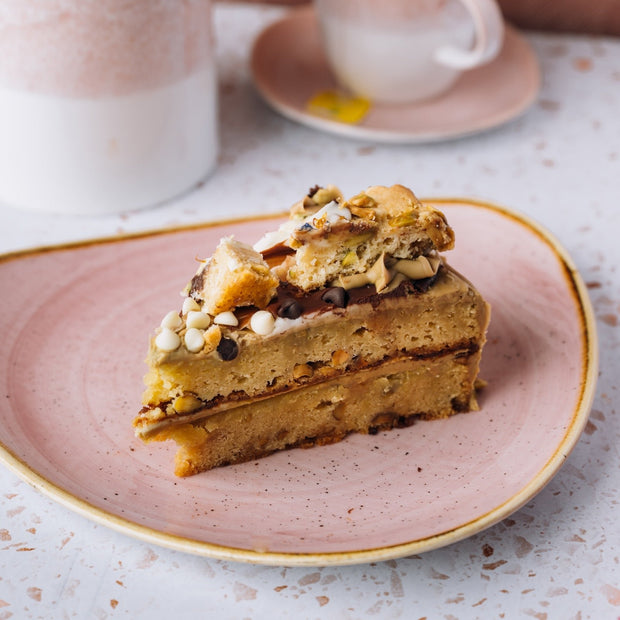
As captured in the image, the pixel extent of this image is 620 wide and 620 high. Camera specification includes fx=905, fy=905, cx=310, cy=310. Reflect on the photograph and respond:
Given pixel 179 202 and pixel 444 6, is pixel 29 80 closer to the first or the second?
pixel 179 202

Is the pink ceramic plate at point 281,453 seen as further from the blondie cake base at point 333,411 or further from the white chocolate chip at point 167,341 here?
the white chocolate chip at point 167,341

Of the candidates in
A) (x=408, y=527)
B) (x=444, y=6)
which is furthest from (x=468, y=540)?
(x=444, y=6)

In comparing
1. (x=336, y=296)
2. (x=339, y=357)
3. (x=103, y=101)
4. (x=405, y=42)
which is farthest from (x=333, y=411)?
(x=405, y=42)

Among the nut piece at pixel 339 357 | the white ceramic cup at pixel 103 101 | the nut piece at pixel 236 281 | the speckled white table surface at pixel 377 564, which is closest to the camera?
the speckled white table surface at pixel 377 564

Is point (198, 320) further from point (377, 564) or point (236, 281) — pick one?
point (377, 564)

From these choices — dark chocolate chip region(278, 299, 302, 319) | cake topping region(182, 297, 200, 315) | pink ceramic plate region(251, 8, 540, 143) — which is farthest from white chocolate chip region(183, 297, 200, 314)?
pink ceramic plate region(251, 8, 540, 143)

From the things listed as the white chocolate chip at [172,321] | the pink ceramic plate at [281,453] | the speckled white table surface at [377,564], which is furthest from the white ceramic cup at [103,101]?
the white chocolate chip at [172,321]
